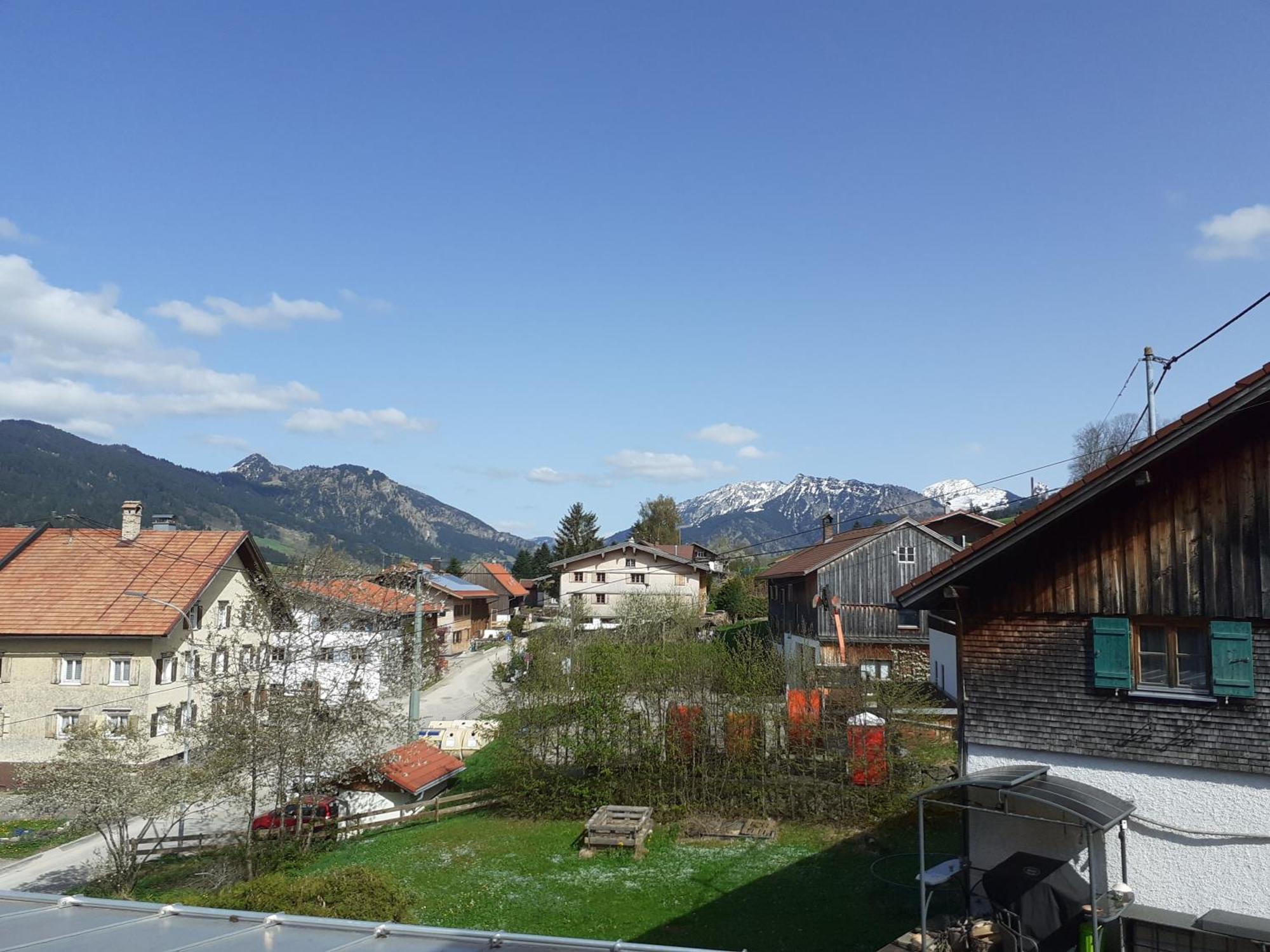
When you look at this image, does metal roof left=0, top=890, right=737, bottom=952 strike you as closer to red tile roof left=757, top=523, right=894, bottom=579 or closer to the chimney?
the chimney

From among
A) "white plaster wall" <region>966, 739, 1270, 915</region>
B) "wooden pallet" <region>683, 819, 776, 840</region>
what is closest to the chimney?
"wooden pallet" <region>683, 819, 776, 840</region>

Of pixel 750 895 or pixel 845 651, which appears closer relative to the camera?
pixel 750 895

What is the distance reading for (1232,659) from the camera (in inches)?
397

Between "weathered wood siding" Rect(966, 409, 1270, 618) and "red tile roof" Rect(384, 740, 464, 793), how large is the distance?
1910 centimetres

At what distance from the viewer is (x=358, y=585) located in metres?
27.4

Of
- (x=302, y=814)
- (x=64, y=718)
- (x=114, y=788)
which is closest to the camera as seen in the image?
(x=114, y=788)

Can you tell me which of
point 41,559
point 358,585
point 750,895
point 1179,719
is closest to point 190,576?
point 41,559

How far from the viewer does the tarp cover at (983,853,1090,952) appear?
1027 centimetres

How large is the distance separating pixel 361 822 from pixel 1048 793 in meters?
19.9

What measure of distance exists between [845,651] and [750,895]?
23.0m

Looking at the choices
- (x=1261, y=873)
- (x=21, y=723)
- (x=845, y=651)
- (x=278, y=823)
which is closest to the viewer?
(x=1261, y=873)

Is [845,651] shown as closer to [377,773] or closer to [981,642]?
[377,773]

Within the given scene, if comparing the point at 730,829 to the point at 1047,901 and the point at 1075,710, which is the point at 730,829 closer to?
the point at 1047,901

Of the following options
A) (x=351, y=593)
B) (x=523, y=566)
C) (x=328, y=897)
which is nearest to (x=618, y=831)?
(x=328, y=897)
